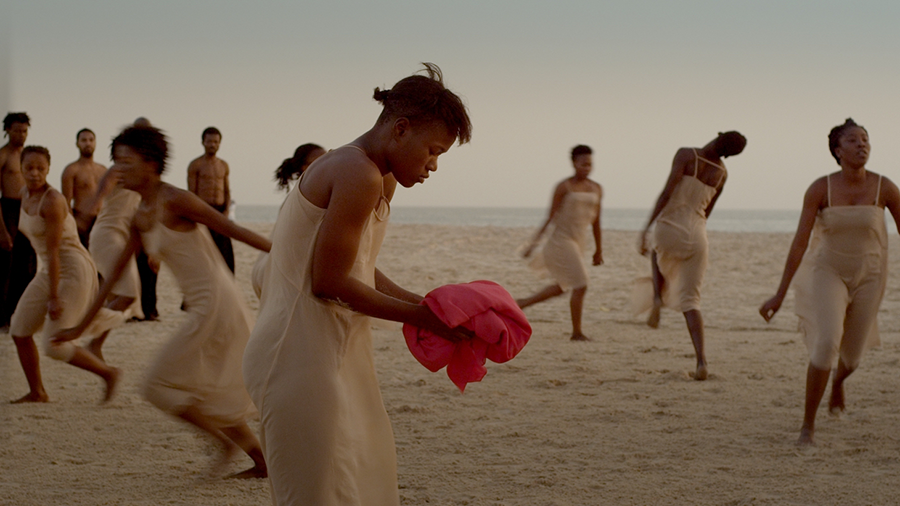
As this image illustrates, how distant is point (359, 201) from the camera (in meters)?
2.50

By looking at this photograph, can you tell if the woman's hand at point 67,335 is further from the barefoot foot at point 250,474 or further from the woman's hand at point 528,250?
the woman's hand at point 528,250

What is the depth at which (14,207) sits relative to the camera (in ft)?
32.8

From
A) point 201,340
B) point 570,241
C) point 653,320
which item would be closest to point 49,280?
point 201,340

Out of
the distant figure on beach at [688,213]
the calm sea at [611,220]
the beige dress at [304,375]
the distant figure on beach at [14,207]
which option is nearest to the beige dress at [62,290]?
the distant figure on beach at [14,207]

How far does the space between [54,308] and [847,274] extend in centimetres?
535

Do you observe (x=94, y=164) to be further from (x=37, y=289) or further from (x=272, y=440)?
(x=272, y=440)

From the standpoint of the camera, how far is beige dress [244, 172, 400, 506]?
2.62 metres

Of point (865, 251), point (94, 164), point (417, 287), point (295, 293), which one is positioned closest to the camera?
point (295, 293)

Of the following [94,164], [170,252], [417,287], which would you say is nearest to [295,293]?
[170,252]

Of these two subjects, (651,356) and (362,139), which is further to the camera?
(651,356)

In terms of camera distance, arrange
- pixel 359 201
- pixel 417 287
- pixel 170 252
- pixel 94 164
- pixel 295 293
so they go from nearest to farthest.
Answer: pixel 359 201, pixel 295 293, pixel 170 252, pixel 94 164, pixel 417 287

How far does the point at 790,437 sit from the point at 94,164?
8.38 m

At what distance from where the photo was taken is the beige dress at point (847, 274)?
5691 millimetres

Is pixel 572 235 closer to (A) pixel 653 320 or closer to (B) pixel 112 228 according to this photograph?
Result: (A) pixel 653 320
